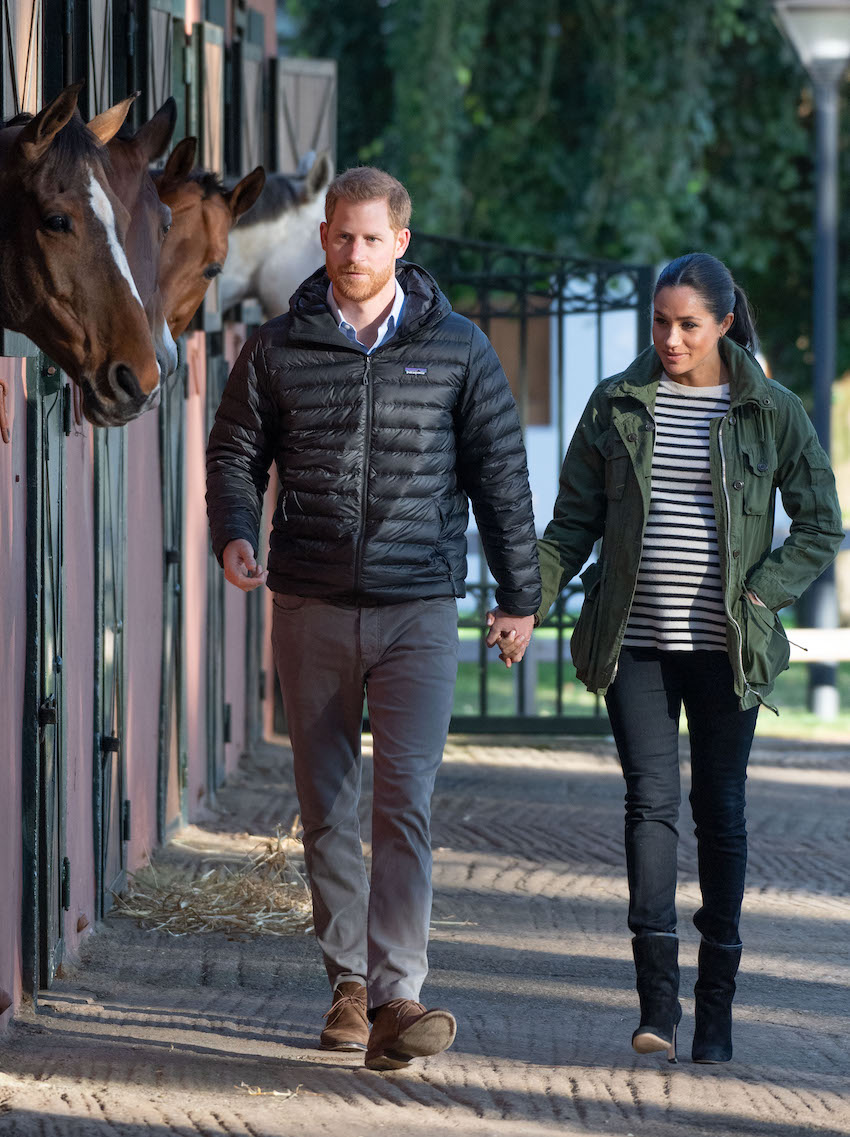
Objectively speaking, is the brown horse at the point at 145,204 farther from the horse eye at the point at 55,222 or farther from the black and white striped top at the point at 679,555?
the black and white striped top at the point at 679,555

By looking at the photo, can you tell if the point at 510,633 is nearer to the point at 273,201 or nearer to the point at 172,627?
the point at 172,627

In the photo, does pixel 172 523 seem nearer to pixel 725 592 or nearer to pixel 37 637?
pixel 37 637

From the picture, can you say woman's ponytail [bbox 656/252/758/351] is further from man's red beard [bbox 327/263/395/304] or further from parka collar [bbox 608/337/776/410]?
man's red beard [bbox 327/263/395/304]

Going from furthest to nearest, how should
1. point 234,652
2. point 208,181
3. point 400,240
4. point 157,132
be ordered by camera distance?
1. point 234,652
2. point 208,181
3. point 157,132
4. point 400,240

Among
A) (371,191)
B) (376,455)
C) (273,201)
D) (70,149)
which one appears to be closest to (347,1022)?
(376,455)

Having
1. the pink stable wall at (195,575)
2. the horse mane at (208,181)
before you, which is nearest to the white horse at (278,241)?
the pink stable wall at (195,575)

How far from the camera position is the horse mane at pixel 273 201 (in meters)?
9.21

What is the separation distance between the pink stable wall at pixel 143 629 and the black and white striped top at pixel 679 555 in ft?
8.99

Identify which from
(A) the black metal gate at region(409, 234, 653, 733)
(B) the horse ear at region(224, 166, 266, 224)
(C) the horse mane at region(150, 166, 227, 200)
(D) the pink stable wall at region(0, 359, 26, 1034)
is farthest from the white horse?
(D) the pink stable wall at region(0, 359, 26, 1034)

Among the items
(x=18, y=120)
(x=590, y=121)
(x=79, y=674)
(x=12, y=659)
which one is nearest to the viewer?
(x=18, y=120)

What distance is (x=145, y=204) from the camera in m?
5.55

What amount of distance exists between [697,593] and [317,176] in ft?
17.4

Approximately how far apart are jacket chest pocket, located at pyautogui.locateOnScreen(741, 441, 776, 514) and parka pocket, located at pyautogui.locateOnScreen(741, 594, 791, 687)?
0.24m

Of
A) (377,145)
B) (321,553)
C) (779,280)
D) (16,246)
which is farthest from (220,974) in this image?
(779,280)
